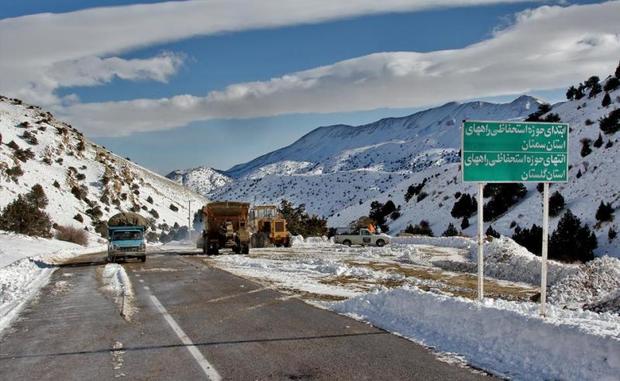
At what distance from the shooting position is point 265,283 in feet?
70.7

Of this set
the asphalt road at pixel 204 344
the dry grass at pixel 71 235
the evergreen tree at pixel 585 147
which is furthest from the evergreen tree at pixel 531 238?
the dry grass at pixel 71 235

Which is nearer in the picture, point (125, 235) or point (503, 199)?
point (125, 235)

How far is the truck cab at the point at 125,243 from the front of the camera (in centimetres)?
3347

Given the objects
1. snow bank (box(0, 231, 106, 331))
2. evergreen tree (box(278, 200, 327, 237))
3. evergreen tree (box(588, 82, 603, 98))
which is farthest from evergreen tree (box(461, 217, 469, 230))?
snow bank (box(0, 231, 106, 331))

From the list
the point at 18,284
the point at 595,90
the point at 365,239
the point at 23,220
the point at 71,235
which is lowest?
the point at 71,235

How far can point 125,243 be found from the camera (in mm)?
33594

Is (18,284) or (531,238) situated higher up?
(531,238)

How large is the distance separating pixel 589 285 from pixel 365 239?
33236 mm

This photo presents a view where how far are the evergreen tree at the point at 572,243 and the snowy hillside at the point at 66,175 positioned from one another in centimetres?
5344

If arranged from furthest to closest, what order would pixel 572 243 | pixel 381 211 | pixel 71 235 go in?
pixel 381 211 < pixel 71 235 < pixel 572 243

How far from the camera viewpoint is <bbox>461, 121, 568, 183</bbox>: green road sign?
516 inches

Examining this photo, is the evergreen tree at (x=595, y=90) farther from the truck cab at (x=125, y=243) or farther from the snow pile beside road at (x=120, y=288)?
the snow pile beside road at (x=120, y=288)

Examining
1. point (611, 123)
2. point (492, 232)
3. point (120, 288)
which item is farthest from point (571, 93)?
point (120, 288)

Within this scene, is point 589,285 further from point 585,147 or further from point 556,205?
point 585,147
